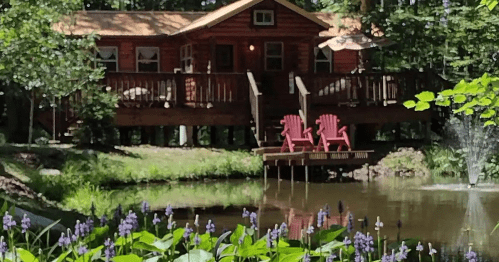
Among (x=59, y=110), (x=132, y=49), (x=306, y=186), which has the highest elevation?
(x=132, y=49)

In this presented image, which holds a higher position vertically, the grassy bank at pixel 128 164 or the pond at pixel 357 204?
the grassy bank at pixel 128 164

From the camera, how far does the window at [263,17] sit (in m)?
26.2

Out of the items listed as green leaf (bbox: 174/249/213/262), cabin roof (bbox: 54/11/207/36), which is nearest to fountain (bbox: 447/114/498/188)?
cabin roof (bbox: 54/11/207/36)

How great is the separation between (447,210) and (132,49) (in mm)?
17204

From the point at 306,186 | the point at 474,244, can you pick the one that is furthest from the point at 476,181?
the point at 474,244

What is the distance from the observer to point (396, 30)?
25094 mm

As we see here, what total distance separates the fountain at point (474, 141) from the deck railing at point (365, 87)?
147cm

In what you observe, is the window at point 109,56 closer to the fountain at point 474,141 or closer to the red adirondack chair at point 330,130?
the red adirondack chair at point 330,130

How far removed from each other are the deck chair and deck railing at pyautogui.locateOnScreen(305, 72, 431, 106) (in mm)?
2296

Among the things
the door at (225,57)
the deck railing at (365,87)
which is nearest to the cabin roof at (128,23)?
the door at (225,57)

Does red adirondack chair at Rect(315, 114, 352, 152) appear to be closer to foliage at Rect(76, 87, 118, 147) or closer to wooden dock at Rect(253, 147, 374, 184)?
wooden dock at Rect(253, 147, 374, 184)

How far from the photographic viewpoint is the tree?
14891 mm

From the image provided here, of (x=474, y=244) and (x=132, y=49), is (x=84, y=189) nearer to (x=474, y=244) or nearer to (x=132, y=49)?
(x=474, y=244)

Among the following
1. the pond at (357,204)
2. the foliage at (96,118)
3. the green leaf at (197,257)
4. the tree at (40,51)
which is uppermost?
the tree at (40,51)
